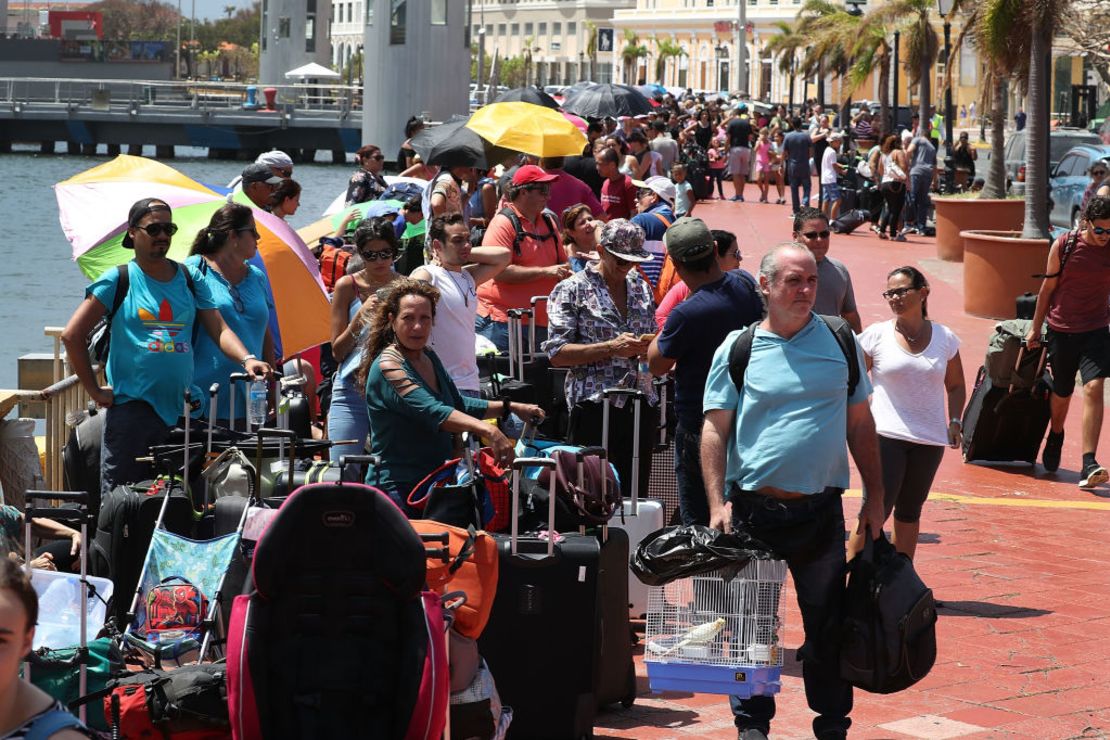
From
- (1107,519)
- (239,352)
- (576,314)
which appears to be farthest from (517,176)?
(1107,519)

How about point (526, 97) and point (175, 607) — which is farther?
point (526, 97)

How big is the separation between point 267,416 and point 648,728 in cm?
259

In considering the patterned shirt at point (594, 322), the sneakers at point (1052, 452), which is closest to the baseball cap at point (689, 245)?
the patterned shirt at point (594, 322)

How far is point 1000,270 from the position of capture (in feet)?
58.3

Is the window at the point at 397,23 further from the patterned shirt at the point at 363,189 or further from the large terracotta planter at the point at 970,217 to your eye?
the patterned shirt at the point at 363,189

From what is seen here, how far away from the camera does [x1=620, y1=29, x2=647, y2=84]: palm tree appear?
132125 millimetres

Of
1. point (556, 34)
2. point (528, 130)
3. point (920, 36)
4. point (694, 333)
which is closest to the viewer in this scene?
point (694, 333)

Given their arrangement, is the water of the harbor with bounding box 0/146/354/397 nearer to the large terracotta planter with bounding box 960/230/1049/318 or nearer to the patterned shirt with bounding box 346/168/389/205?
the patterned shirt with bounding box 346/168/389/205

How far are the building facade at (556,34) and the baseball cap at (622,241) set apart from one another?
140 metres

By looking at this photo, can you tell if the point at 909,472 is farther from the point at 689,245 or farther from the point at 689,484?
the point at 689,245

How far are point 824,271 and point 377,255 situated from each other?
214 cm

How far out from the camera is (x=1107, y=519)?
985 cm

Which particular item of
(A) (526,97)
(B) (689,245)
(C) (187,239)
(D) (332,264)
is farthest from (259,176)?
(A) (526,97)

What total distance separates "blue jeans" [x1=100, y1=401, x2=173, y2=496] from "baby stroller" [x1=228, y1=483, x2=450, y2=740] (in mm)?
2558
